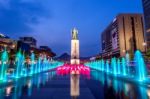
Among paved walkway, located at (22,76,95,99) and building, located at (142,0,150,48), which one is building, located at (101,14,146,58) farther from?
paved walkway, located at (22,76,95,99)

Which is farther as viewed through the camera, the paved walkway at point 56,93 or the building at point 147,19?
the building at point 147,19

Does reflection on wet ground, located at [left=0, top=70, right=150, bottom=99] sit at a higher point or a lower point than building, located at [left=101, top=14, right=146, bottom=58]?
lower

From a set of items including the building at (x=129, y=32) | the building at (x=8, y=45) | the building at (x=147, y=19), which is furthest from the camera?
the building at (x=129, y=32)

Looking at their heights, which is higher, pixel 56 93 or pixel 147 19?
pixel 147 19

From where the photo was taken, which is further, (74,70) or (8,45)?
(8,45)

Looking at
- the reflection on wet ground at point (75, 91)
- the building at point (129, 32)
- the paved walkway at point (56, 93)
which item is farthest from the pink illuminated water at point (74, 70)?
the building at point (129, 32)

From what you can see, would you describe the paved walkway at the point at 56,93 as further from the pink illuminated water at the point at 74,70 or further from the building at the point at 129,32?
the building at the point at 129,32

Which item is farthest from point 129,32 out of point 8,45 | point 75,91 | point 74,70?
point 75,91

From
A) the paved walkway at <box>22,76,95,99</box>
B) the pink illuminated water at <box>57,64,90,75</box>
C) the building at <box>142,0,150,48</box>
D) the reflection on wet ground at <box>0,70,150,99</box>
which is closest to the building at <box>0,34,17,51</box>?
the pink illuminated water at <box>57,64,90,75</box>

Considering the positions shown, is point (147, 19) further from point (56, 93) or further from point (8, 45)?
point (56, 93)

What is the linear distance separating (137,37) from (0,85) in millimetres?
96141

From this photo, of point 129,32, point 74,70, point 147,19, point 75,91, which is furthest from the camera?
point 129,32

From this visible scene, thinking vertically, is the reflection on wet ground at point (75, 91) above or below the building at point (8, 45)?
below

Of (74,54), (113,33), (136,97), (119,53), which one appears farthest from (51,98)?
(113,33)
